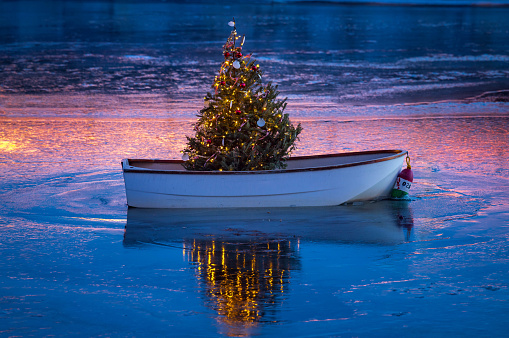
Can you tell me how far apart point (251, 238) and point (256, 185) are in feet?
3.42

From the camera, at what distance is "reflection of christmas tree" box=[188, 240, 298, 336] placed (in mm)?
5715

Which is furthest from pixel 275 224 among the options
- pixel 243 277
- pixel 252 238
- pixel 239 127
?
pixel 243 277

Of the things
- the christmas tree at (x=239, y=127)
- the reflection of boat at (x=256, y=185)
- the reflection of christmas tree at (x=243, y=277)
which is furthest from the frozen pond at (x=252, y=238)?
the christmas tree at (x=239, y=127)

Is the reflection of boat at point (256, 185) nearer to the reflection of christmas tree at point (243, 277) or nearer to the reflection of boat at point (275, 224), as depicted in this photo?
the reflection of boat at point (275, 224)

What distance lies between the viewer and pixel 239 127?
8.91 m

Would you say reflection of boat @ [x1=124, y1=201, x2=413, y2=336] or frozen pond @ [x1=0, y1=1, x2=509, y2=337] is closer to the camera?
frozen pond @ [x1=0, y1=1, x2=509, y2=337]

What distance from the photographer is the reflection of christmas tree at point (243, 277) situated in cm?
571

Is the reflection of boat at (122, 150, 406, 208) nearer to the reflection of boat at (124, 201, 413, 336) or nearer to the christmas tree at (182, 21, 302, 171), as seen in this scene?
the reflection of boat at (124, 201, 413, 336)

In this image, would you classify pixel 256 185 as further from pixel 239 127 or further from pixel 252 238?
pixel 252 238

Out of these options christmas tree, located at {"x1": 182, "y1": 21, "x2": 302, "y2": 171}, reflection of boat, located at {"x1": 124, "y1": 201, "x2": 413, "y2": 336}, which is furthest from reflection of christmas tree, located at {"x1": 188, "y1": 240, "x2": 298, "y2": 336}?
christmas tree, located at {"x1": 182, "y1": 21, "x2": 302, "y2": 171}

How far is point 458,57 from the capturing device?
3247 cm

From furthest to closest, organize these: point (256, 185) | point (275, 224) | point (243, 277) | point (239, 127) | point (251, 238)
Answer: point (239, 127) → point (256, 185) → point (275, 224) → point (251, 238) → point (243, 277)

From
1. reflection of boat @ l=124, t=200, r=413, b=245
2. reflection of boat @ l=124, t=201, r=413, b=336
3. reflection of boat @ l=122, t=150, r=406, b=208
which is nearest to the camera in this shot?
reflection of boat @ l=124, t=201, r=413, b=336

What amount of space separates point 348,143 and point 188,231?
574 cm
